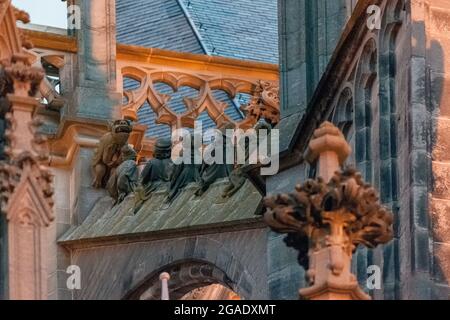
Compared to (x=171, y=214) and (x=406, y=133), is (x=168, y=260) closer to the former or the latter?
(x=171, y=214)

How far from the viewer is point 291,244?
89.7 feet

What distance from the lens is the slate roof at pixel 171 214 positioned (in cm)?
3594

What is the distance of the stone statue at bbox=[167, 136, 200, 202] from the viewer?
121 feet

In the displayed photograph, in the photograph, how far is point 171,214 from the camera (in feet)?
121

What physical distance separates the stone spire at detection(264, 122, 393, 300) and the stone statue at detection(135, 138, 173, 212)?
31.8 ft

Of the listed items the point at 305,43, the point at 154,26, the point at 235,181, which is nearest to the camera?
the point at 305,43

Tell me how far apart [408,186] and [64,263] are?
7.22 metres

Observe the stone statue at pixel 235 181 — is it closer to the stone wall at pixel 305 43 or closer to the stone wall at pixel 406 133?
the stone wall at pixel 305 43

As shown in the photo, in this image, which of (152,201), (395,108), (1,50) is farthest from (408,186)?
(152,201)

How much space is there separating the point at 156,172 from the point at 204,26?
10256 mm

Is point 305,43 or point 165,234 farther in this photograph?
point 165,234

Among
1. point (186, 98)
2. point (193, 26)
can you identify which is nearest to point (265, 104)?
point (186, 98)

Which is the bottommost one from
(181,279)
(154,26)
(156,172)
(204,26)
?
(181,279)

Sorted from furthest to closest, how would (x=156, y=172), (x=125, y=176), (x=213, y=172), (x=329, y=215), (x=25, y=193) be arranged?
1. (x=125, y=176)
2. (x=156, y=172)
3. (x=213, y=172)
4. (x=329, y=215)
5. (x=25, y=193)
